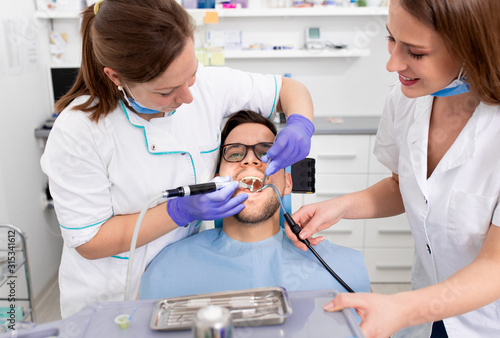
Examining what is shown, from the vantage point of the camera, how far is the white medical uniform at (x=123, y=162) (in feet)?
3.74

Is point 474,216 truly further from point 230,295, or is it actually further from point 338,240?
point 338,240

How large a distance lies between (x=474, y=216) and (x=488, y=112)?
247 mm

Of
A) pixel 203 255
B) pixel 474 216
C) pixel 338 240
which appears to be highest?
pixel 474 216

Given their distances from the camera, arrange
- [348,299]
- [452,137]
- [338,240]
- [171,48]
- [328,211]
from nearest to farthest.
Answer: [348,299] < [171,48] < [452,137] < [328,211] < [338,240]

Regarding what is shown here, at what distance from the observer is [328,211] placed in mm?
1397

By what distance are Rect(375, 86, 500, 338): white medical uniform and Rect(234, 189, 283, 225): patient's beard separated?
469 mm

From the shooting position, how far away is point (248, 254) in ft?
4.96

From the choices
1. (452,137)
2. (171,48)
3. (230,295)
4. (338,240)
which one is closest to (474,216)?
(452,137)

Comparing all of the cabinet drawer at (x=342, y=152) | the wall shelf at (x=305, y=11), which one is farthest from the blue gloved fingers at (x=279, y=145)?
the wall shelf at (x=305, y=11)

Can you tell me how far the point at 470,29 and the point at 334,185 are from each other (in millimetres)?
2108

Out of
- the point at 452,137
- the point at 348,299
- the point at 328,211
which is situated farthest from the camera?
the point at 328,211

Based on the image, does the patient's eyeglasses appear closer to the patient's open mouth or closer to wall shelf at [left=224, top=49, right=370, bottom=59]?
the patient's open mouth

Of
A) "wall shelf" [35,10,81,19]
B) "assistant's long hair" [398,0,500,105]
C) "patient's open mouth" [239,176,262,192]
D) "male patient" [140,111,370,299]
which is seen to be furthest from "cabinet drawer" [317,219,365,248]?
"wall shelf" [35,10,81,19]

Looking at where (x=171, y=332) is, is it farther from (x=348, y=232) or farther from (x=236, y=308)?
(x=348, y=232)
